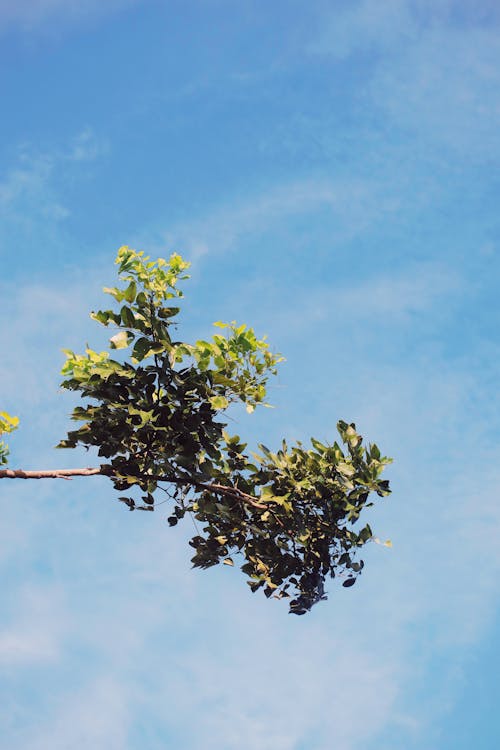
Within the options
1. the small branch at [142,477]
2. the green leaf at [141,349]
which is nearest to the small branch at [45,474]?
the small branch at [142,477]

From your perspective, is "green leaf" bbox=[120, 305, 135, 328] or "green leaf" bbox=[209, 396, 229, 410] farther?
"green leaf" bbox=[209, 396, 229, 410]

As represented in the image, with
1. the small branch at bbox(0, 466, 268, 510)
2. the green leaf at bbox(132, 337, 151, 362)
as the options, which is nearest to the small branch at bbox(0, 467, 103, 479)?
the small branch at bbox(0, 466, 268, 510)

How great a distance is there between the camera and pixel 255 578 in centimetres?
804

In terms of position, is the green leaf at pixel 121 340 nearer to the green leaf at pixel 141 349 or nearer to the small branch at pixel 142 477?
the green leaf at pixel 141 349

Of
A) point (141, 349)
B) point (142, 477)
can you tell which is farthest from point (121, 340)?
point (142, 477)

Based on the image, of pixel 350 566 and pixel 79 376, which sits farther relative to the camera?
pixel 350 566

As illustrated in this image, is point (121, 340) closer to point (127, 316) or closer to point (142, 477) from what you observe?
point (127, 316)

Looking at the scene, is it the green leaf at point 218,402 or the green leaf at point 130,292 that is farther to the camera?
the green leaf at point 218,402

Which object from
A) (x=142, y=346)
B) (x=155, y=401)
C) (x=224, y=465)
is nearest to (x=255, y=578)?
(x=224, y=465)

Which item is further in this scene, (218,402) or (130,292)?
(218,402)

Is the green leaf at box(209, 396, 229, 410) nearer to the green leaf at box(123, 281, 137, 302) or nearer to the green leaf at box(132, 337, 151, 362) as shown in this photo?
the green leaf at box(132, 337, 151, 362)

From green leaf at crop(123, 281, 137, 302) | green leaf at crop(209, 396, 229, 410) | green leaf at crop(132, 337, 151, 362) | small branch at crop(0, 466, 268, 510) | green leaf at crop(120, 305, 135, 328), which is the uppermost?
green leaf at crop(123, 281, 137, 302)

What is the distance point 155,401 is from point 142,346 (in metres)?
0.54

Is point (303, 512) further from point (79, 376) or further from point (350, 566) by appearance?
point (79, 376)
